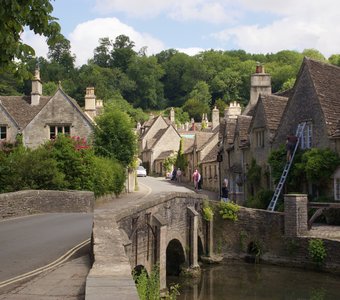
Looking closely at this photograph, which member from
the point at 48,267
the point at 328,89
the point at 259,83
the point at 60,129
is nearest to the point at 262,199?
the point at 328,89

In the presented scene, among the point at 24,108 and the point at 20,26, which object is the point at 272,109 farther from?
the point at 20,26

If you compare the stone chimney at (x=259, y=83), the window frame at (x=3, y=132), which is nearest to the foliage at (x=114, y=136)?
the window frame at (x=3, y=132)

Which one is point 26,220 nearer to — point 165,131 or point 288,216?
point 288,216

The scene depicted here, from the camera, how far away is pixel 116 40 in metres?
171

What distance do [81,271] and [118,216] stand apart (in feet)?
16.7

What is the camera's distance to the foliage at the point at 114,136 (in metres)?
40.7

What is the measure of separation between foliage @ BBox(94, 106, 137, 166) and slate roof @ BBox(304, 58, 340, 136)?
1486 cm

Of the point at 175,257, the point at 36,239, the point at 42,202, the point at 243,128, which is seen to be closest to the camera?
the point at 36,239

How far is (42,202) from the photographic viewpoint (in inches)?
987

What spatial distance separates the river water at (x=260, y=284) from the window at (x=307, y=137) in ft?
26.8

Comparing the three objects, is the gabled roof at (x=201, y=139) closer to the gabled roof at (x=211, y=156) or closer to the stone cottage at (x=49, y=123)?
the gabled roof at (x=211, y=156)

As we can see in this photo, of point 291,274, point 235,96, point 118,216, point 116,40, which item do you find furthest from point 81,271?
point 116,40

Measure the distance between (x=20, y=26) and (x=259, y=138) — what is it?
91.4 ft

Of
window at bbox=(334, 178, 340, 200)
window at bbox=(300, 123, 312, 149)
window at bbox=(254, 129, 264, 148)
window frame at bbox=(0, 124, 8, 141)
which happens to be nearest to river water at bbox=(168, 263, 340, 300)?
window at bbox=(334, 178, 340, 200)
